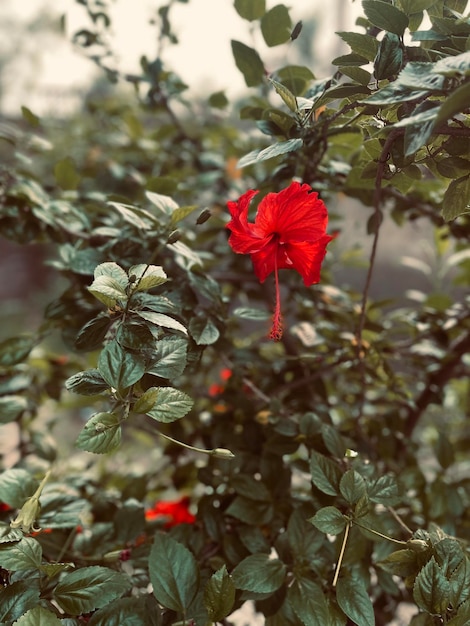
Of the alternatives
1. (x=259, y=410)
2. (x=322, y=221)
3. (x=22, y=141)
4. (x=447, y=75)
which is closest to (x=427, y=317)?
(x=259, y=410)

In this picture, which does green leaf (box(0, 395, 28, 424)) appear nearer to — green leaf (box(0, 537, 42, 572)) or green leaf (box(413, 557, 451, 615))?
green leaf (box(0, 537, 42, 572))

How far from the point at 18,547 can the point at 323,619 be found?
0.24 m

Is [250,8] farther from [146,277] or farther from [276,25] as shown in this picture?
[146,277]

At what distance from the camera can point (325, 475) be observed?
491 mm

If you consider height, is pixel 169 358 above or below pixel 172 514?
above

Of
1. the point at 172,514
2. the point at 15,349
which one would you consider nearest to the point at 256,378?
the point at 172,514

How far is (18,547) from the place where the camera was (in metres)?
0.45

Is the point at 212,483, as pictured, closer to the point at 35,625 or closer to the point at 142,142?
the point at 35,625

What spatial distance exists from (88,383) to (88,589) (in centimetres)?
15

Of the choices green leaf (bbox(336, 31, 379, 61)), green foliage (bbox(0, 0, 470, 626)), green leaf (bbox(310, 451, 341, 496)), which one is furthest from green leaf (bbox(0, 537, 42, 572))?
green leaf (bbox(336, 31, 379, 61))

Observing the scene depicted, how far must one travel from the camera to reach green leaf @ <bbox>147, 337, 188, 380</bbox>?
16.7 inches

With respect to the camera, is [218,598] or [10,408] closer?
[218,598]

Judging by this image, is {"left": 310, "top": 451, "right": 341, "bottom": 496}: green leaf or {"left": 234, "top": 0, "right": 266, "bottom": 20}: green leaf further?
{"left": 234, "top": 0, "right": 266, "bottom": 20}: green leaf

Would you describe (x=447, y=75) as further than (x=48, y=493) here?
No
